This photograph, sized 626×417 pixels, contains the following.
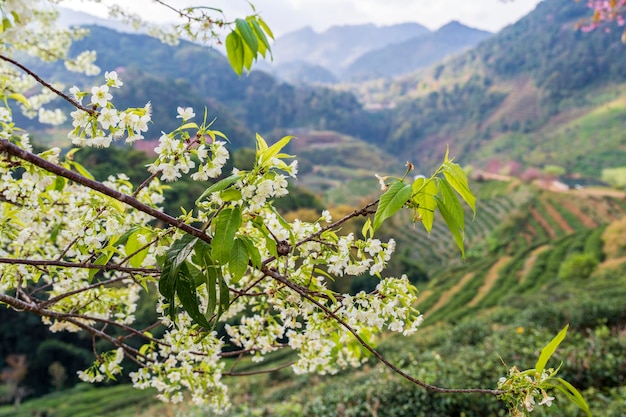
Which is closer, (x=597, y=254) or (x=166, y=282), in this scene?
(x=166, y=282)

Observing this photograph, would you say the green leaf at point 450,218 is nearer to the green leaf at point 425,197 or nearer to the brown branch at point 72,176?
the green leaf at point 425,197

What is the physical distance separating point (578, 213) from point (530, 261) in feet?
68.4

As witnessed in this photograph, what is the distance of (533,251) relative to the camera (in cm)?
→ 3500

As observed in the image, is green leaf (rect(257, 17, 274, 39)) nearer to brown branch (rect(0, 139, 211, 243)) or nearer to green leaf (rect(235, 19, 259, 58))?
green leaf (rect(235, 19, 259, 58))

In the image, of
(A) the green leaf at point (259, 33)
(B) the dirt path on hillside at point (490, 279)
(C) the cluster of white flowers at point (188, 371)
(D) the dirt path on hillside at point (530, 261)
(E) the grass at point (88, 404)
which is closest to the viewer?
(A) the green leaf at point (259, 33)

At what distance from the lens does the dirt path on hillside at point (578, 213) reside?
4505cm

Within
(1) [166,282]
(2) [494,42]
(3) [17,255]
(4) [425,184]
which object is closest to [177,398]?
(3) [17,255]

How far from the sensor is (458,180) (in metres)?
1.01

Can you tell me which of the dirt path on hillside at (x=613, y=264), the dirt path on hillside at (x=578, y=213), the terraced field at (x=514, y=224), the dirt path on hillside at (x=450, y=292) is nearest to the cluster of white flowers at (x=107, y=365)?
the dirt path on hillside at (x=613, y=264)

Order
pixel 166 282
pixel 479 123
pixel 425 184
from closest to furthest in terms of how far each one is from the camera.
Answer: pixel 166 282 < pixel 425 184 < pixel 479 123

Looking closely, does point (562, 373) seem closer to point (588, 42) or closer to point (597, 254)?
point (597, 254)

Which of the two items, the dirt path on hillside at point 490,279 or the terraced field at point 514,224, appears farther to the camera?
the terraced field at point 514,224

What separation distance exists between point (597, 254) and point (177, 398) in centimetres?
3123

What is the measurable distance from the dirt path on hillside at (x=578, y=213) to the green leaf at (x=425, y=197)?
5177cm
